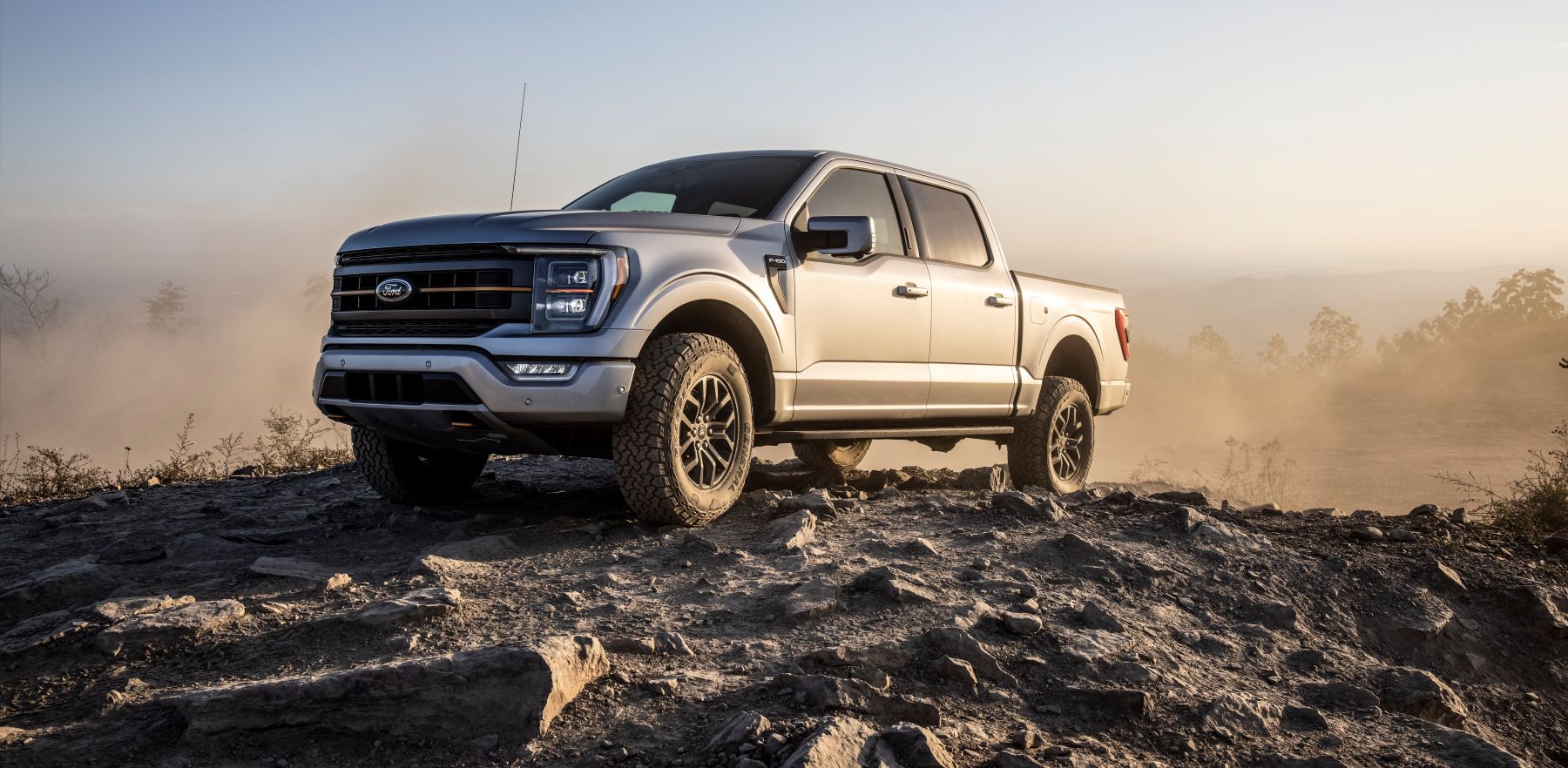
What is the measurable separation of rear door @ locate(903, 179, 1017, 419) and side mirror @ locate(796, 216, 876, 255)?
1135 millimetres

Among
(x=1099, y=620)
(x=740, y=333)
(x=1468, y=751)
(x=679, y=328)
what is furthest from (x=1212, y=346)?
(x=1468, y=751)

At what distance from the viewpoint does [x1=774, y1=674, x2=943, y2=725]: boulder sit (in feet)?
10.8

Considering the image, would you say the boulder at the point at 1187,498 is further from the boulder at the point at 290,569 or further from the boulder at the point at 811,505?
the boulder at the point at 290,569

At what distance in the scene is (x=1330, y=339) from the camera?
4991 centimetres

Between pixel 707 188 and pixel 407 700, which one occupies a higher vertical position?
pixel 707 188

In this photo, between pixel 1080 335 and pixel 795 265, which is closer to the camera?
pixel 795 265

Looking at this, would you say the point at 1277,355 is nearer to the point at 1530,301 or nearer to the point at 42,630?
the point at 1530,301

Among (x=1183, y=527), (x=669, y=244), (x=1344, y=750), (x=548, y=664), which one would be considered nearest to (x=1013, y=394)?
(x=1183, y=527)

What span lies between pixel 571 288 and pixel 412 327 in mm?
868

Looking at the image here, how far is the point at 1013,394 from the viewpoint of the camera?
7.40 meters

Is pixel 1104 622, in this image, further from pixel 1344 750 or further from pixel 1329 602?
pixel 1329 602

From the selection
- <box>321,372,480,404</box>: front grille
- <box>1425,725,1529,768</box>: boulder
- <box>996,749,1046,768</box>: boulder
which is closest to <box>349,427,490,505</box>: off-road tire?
<box>321,372,480,404</box>: front grille

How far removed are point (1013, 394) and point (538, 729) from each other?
16.1 ft

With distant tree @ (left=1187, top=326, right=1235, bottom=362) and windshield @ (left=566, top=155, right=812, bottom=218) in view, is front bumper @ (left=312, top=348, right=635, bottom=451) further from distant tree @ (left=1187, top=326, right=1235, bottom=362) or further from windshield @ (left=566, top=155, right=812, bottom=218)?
distant tree @ (left=1187, top=326, right=1235, bottom=362)
